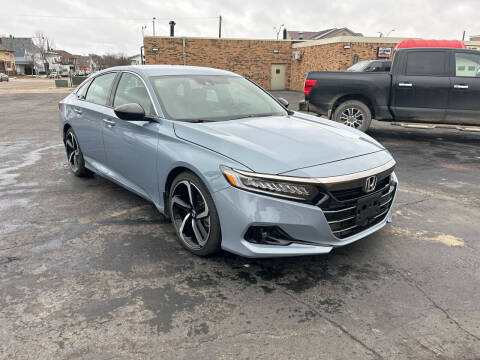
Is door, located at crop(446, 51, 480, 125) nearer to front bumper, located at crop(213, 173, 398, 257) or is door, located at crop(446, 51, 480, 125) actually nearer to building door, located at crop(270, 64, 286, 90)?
front bumper, located at crop(213, 173, 398, 257)

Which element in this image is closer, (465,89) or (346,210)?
(346,210)

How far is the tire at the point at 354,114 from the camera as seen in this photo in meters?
8.45

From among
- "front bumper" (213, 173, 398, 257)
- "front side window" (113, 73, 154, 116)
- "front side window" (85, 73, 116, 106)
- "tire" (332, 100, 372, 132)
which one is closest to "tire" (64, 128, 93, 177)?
"front side window" (85, 73, 116, 106)

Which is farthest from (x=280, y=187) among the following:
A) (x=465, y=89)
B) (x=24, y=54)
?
(x=24, y=54)

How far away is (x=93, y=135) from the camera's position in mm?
4648

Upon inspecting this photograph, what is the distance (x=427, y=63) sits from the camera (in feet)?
26.1

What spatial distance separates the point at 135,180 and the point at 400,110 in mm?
6466

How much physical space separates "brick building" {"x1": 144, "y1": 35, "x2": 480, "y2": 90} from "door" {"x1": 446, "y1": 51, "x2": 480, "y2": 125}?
17.6m

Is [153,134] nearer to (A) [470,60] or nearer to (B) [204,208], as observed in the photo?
(B) [204,208]

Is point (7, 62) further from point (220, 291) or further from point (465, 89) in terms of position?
point (220, 291)

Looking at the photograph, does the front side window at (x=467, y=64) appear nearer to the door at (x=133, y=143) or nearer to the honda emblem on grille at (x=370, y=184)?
the honda emblem on grille at (x=370, y=184)

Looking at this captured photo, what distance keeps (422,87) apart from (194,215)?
267 inches

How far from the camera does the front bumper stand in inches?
102

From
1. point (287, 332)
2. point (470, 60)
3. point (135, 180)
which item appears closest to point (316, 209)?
point (287, 332)
